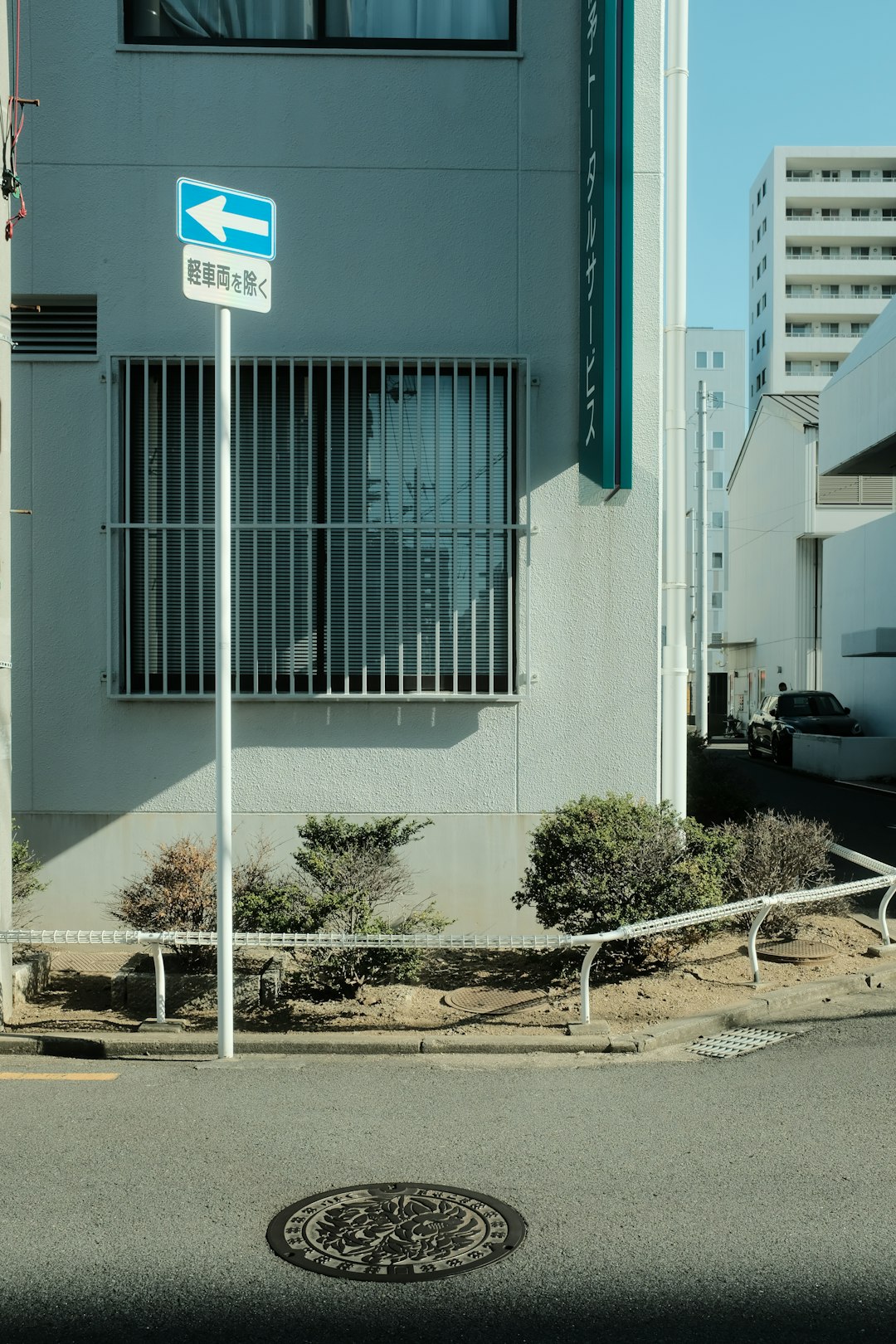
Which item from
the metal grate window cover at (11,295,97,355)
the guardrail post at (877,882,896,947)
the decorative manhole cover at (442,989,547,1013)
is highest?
the metal grate window cover at (11,295,97,355)

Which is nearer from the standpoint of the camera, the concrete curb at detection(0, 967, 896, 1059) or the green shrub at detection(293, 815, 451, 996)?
the concrete curb at detection(0, 967, 896, 1059)

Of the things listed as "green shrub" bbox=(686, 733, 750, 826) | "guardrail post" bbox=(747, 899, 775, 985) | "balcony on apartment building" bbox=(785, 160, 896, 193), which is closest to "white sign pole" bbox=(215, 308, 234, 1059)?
"guardrail post" bbox=(747, 899, 775, 985)

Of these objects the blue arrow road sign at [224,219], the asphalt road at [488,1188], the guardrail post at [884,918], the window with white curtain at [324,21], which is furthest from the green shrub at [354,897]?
the window with white curtain at [324,21]

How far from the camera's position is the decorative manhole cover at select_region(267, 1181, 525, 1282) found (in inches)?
168

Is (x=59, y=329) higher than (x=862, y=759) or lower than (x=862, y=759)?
higher

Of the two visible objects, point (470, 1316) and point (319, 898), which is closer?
Result: point (470, 1316)

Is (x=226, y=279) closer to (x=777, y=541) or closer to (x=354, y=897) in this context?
(x=354, y=897)

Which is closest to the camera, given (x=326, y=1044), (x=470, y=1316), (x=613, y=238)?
(x=470, y=1316)

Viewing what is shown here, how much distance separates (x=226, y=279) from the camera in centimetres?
667

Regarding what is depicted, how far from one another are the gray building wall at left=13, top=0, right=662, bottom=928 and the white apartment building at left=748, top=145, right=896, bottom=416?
73.0 metres

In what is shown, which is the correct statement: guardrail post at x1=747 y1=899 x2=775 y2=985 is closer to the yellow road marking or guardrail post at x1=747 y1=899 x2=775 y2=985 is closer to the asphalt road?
the asphalt road

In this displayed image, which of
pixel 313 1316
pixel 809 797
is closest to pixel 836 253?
pixel 809 797

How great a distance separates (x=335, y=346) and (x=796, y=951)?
223 inches

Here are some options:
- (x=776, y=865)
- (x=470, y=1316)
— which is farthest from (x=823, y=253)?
(x=470, y=1316)
